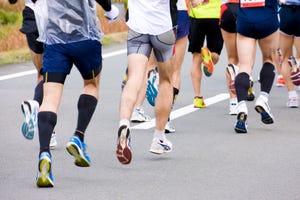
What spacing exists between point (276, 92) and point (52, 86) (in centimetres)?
702

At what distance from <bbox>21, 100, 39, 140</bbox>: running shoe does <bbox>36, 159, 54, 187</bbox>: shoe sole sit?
107 cm

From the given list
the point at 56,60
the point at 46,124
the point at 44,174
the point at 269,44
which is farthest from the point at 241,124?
the point at 44,174

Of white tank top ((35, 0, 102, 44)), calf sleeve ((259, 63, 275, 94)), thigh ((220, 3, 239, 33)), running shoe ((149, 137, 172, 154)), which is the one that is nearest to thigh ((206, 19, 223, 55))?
thigh ((220, 3, 239, 33))

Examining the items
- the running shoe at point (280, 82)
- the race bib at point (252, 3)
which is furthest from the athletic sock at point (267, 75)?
the running shoe at point (280, 82)

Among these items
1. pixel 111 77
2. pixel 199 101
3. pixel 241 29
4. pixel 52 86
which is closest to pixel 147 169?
pixel 52 86

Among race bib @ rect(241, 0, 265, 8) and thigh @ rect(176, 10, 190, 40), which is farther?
thigh @ rect(176, 10, 190, 40)

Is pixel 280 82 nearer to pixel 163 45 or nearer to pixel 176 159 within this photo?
pixel 176 159

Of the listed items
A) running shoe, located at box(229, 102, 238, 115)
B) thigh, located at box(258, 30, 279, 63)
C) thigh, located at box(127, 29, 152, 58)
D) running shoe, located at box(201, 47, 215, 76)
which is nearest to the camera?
thigh, located at box(127, 29, 152, 58)

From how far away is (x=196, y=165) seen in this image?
31.1 ft

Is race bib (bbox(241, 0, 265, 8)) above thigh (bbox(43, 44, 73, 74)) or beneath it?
beneath

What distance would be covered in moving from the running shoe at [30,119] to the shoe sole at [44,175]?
107 centimetres

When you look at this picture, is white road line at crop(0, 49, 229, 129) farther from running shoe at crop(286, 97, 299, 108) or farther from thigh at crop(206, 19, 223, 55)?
running shoe at crop(286, 97, 299, 108)

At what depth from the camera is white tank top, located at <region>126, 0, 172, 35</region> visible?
954cm

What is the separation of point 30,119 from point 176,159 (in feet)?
4.14
